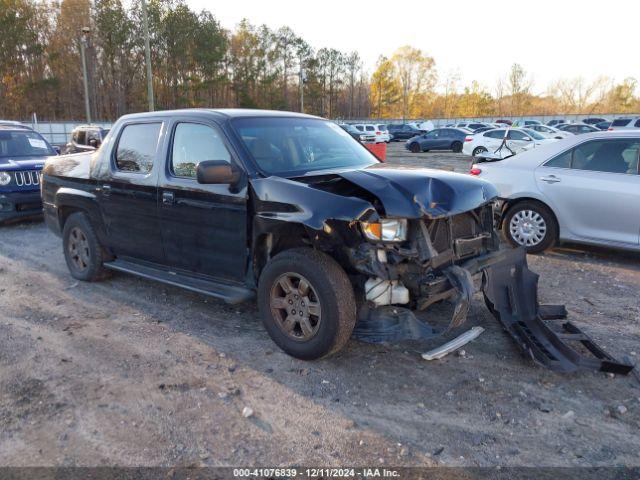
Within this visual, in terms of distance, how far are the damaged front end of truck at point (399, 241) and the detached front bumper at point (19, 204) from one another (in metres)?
6.89

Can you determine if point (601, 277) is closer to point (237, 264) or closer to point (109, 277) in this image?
point (237, 264)

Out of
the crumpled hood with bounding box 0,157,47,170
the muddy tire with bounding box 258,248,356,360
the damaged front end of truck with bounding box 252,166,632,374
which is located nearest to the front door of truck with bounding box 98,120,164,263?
the damaged front end of truck with bounding box 252,166,632,374

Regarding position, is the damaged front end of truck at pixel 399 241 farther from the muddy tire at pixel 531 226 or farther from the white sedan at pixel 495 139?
the white sedan at pixel 495 139

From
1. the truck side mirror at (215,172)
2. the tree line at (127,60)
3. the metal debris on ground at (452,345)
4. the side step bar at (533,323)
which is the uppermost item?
the tree line at (127,60)

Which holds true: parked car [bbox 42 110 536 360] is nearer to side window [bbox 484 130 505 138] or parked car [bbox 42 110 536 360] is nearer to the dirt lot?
the dirt lot

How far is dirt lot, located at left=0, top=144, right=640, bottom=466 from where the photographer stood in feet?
9.64

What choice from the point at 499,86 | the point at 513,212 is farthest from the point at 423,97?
the point at 513,212

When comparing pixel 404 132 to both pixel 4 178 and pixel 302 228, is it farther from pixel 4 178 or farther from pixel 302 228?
pixel 302 228

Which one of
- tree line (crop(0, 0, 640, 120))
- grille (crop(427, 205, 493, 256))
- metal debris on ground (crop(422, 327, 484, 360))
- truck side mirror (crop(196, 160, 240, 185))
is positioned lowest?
metal debris on ground (crop(422, 327, 484, 360))

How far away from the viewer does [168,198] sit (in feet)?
15.5

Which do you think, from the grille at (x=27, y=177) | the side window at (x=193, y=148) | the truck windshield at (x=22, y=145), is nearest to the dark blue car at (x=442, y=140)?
the truck windshield at (x=22, y=145)

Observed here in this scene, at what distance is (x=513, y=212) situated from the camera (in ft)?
23.5

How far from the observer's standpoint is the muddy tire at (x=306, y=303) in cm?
366

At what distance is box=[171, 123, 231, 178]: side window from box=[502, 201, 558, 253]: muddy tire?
443 cm
